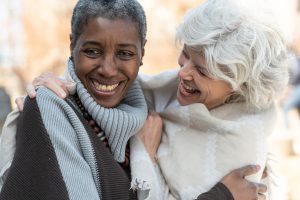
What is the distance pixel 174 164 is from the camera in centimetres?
211

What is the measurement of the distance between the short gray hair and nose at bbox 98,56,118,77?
0.45ft

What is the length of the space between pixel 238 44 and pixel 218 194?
1.85 feet

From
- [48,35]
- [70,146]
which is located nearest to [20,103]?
[70,146]

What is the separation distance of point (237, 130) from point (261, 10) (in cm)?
47

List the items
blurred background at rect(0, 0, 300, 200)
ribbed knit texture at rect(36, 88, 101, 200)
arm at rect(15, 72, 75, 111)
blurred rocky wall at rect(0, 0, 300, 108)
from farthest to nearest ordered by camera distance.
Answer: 1. blurred rocky wall at rect(0, 0, 300, 108)
2. blurred background at rect(0, 0, 300, 200)
3. arm at rect(15, 72, 75, 111)
4. ribbed knit texture at rect(36, 88, 101, 200)

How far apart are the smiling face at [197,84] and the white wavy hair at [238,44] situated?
0.03m

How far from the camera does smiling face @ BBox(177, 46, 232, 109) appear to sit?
216 cm

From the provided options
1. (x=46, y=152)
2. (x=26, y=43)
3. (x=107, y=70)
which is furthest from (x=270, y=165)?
(x=26, y=43)

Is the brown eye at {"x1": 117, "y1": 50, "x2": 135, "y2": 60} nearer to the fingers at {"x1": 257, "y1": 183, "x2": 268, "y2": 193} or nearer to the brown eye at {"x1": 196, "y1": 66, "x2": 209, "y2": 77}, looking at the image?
the brown eye at {"x1": 196, "y1": 66, "x2": 209, "y2": 77}

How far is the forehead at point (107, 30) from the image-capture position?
192 cm

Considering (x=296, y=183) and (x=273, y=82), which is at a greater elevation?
(x=273, y=82)

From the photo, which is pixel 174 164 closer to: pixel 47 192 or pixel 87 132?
pixel 87 132

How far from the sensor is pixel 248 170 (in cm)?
206

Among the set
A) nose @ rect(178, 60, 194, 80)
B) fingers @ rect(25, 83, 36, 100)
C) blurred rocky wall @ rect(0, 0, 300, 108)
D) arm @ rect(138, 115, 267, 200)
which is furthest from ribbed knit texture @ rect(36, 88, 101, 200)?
blurred rocky wall @ rect(0, 0, 300, 108)
